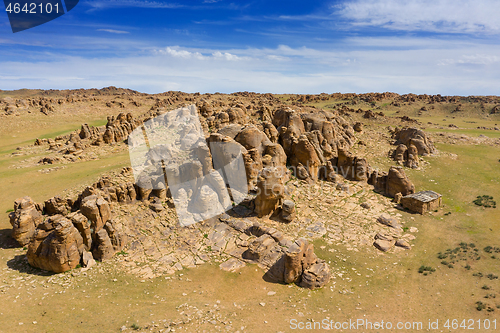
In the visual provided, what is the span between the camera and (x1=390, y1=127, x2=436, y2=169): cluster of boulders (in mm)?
43484

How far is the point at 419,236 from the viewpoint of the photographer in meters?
25.0

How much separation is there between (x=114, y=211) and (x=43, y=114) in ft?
265

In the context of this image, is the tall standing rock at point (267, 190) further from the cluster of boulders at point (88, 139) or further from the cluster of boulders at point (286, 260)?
the cluster of boulders at point (88, 139)

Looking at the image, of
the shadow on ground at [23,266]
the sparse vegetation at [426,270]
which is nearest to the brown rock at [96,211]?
the shadow on ground at [23,266]

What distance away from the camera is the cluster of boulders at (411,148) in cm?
4348

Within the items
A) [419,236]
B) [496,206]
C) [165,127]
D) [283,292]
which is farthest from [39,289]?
[496,206]

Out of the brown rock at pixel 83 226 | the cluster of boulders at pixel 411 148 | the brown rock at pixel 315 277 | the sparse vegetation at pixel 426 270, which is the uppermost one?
the cluster of boulders at pixel 411 148

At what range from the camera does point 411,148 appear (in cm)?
4425

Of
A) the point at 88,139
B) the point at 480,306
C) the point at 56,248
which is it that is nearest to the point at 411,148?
the point at 480,306

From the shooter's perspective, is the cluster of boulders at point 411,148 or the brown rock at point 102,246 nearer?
the brown rock at point 102,246

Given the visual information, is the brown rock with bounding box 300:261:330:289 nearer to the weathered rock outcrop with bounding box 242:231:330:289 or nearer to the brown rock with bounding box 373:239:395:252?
the weathered rock outcrop with bounding box 242:231:330:289

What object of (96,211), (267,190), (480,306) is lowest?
(480,306)

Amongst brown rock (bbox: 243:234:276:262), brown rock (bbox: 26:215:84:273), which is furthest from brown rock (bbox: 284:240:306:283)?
brown rock (bbox: 26:215:84:273)

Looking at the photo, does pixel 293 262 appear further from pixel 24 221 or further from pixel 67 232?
pixel 24 221
